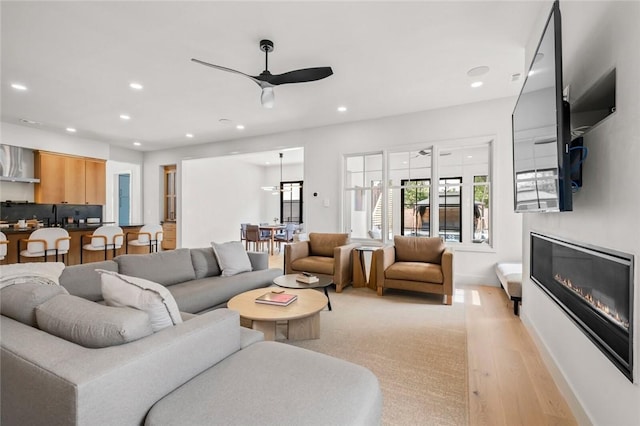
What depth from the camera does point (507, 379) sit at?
2049mm

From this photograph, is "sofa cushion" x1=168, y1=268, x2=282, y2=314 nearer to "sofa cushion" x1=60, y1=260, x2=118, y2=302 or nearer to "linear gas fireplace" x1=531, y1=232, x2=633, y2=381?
"sofa cushion" x1=60, y1=260, x2=118, y2=302

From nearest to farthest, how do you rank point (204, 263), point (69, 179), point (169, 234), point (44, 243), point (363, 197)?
point (204, 263) → point (44, 243) → point (363, 197) → point (69, 179) → point (169, 234)

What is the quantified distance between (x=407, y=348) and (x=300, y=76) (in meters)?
2.72

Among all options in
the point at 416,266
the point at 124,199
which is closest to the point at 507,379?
the point at 416,266

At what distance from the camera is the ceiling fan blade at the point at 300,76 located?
2.78 meters

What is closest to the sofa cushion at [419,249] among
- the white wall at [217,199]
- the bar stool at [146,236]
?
the bar stool at [146,236]

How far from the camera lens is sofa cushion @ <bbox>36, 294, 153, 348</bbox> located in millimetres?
1131

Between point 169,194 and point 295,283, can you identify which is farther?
point 169,194

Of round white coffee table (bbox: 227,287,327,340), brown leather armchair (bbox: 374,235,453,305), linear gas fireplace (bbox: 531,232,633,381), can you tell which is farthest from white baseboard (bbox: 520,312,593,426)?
round white coffee table (bbox: 227,287,327,340)

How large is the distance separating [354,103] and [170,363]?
422cm

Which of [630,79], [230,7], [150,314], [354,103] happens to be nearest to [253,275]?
[150,314]

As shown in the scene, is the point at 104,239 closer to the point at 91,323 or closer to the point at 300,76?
the point at 300,76

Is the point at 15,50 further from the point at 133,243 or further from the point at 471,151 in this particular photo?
the point at 471,151

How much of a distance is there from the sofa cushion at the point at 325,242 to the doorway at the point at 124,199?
643 centimetres
